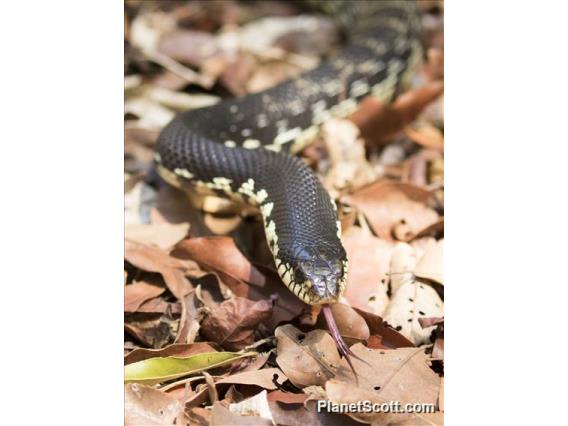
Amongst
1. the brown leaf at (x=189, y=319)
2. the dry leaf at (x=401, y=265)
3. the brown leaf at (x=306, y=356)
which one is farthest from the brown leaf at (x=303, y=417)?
the dry leaf at (x=401, y=265)

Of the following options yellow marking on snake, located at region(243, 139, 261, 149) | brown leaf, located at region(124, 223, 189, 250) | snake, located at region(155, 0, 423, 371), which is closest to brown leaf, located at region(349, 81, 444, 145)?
snake, located at region(155, 0, 423, 371)

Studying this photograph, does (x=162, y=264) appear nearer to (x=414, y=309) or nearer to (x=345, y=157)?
(x=414, y=309)

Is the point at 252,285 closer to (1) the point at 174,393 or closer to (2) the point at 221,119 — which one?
(1) the point at 174,393

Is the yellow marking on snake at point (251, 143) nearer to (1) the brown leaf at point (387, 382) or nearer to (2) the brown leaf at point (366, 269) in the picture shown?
(2) the brown leaf at point (366, 269)

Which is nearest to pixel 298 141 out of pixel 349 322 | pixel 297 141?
pixel 297 141

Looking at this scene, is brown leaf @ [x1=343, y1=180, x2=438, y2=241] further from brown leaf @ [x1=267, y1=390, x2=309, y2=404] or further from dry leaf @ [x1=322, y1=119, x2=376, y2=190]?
brown leaf @ [x1=267, y1=390, x2=309, y2=404]

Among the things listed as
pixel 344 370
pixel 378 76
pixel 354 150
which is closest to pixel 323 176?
pixel 354 150
